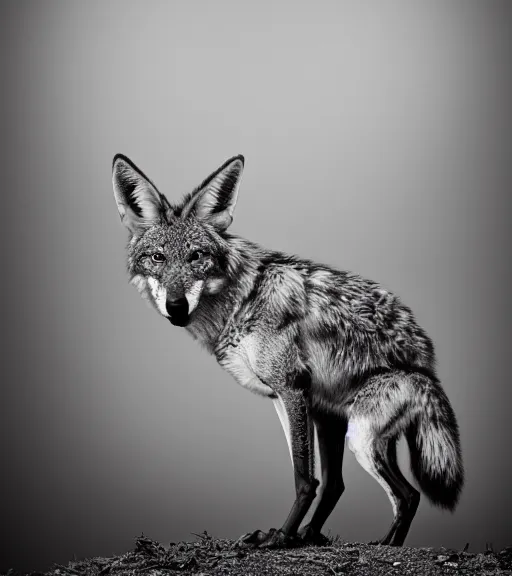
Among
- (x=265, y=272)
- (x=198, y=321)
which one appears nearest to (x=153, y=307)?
(x=198, y=321)

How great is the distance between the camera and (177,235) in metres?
4.67

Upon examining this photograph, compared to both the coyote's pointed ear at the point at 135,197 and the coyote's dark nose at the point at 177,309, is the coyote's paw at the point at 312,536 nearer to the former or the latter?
the coyote's dark nose at the point at 177,309

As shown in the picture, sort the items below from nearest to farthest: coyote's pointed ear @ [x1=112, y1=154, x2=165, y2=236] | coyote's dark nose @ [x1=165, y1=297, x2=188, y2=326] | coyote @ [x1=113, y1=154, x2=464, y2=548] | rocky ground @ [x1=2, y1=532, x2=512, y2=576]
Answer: rocky ground @ [x1=2, y1=532, x2=512, y2=576]
coyote's dark nose @ [x1=165, y1=297, x2=188, y2=326]
coyote @ [x1=113, y1=154, x2=464, y2=548]
coyote's pointed ear @ [x1=112, y1=154, x2=165, y2=236]

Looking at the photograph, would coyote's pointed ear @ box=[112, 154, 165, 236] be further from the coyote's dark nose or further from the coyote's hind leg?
the coyote's hind leg

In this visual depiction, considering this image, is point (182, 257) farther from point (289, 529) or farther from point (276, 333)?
point (289, 529)

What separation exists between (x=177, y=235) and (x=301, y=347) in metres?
1.07

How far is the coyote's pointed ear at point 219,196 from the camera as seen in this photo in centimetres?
480

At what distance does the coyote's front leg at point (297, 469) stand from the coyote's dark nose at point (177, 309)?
0.77 meters

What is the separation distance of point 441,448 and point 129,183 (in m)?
2.66

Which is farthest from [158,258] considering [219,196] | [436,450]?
[436,450]

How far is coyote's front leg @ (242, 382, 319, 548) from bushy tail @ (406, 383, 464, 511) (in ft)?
2.50

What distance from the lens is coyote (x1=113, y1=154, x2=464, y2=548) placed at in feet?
15.1

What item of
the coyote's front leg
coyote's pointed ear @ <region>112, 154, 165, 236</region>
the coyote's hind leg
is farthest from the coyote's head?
the coyote's hind leg

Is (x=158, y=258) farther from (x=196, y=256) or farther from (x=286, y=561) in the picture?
(x=286, y=561)
